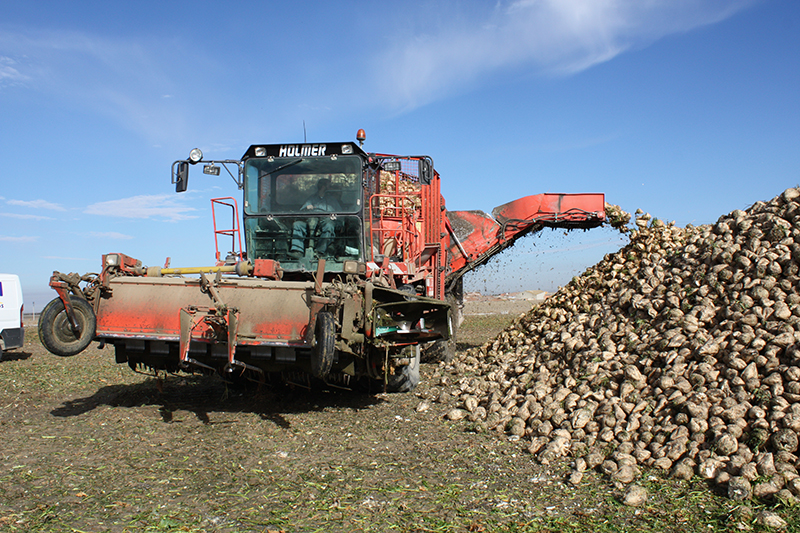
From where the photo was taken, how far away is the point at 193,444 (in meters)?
5.32

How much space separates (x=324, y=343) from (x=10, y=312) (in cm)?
1010

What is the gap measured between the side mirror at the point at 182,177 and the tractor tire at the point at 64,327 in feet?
6.67

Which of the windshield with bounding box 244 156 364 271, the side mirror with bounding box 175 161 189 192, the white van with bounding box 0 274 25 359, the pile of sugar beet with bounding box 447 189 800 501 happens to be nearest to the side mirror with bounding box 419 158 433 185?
the windshield with bounding box 244 156 364 271

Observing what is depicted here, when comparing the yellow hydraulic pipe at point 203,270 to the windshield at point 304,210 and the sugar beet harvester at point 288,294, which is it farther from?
the windshield at point 304,210

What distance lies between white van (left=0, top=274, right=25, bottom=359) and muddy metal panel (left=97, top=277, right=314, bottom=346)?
758 cm

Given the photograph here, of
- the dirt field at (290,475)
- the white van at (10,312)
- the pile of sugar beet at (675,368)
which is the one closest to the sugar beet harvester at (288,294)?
the dirt field at (290,475)

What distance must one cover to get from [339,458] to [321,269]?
1777 mm

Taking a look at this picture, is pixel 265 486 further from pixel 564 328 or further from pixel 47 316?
pixel 564 328

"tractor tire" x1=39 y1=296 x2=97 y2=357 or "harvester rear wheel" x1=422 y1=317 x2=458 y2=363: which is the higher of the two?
"tractor tire" x1=39 y1=296 x2=97 y2=357

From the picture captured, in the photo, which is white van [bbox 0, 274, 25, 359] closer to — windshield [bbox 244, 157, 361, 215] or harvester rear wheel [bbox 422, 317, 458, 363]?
windshield [bbox 244, 157, 361, 215]

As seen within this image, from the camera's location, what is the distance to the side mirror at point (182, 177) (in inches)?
281

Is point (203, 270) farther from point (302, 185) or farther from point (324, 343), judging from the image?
point (324, 343)

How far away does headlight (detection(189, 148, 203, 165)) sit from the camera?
23.4ft

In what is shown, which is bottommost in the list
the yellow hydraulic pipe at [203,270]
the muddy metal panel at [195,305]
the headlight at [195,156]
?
the muddy metal panel at [195,305]
